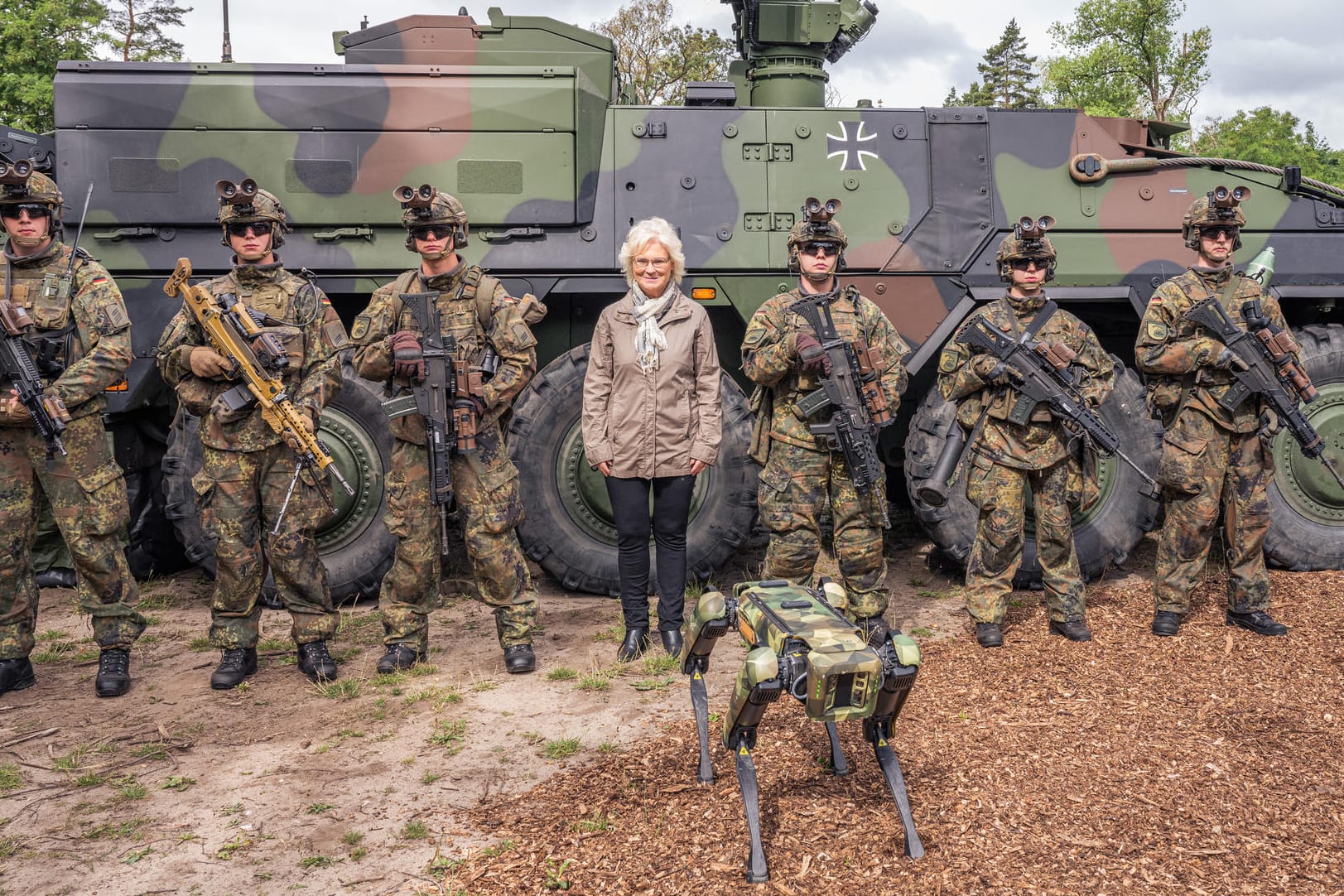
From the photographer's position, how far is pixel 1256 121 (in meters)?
35.4

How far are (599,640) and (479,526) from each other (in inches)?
39.1

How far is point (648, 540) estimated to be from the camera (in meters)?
5.01

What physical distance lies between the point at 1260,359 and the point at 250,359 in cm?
471

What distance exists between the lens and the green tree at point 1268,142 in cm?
3272

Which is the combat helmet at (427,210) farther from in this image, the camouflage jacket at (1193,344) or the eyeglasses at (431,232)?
the camouflage jacket at (1193,344)

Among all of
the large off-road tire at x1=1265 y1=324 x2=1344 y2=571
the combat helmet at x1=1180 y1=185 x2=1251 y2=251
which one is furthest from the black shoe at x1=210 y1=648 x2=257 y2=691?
the large off-road tire at x1=1265 y1=324 x2=1344 y2=571

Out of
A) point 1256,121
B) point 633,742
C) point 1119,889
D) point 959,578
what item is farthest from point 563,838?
point 1256,121

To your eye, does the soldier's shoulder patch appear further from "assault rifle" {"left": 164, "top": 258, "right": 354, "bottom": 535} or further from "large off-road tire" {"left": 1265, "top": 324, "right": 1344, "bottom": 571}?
"large off-road tire" {"left": 1265, "top": 324, "right": 1344, "bottom": 571}

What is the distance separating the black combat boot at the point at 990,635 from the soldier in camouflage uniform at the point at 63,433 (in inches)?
158

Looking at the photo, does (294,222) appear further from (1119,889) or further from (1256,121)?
(1256,121)

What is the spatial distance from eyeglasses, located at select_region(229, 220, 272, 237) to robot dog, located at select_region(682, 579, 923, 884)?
277 cm

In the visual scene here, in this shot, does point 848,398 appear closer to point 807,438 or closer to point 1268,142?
point 807,438

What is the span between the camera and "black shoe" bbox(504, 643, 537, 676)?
497 cm

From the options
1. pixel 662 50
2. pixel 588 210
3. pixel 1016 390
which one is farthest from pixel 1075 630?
pixel 662 50
